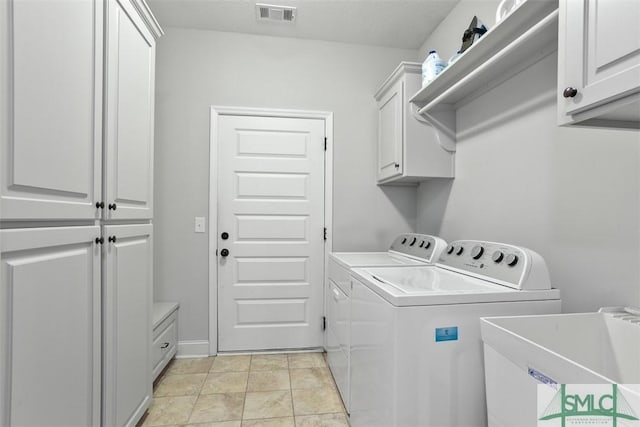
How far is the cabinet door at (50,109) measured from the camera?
81cm

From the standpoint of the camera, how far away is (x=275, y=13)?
2.28 m

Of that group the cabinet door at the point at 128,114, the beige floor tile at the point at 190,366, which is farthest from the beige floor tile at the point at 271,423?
the cabinet door at the point at 128,114

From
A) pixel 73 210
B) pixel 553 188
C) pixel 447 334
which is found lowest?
pixel 447 334

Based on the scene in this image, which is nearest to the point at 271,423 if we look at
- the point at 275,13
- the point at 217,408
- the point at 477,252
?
the point at 217,408

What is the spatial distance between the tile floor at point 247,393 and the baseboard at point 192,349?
6 centimetres

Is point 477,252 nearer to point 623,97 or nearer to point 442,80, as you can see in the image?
point 623,97

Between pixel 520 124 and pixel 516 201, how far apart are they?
1.28 feet

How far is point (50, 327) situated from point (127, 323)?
0.51m

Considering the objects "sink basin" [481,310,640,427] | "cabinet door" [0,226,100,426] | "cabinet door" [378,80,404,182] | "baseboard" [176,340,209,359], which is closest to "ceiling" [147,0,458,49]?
"cabinet door" [378,80,404,182]

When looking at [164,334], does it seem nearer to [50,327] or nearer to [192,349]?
[192,349]

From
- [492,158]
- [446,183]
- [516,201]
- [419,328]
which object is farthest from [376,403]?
[446,183]

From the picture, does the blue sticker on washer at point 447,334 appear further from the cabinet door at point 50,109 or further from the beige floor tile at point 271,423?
the cabinet door at point 50,109

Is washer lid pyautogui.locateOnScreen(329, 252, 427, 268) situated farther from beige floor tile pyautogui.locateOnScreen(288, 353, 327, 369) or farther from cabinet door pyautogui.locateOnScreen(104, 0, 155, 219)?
cabinet door pyautogui.locateOnScreen(104, 0, 155, 219)

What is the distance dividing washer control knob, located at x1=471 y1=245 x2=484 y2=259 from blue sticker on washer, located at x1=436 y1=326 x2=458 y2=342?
1.68ft
